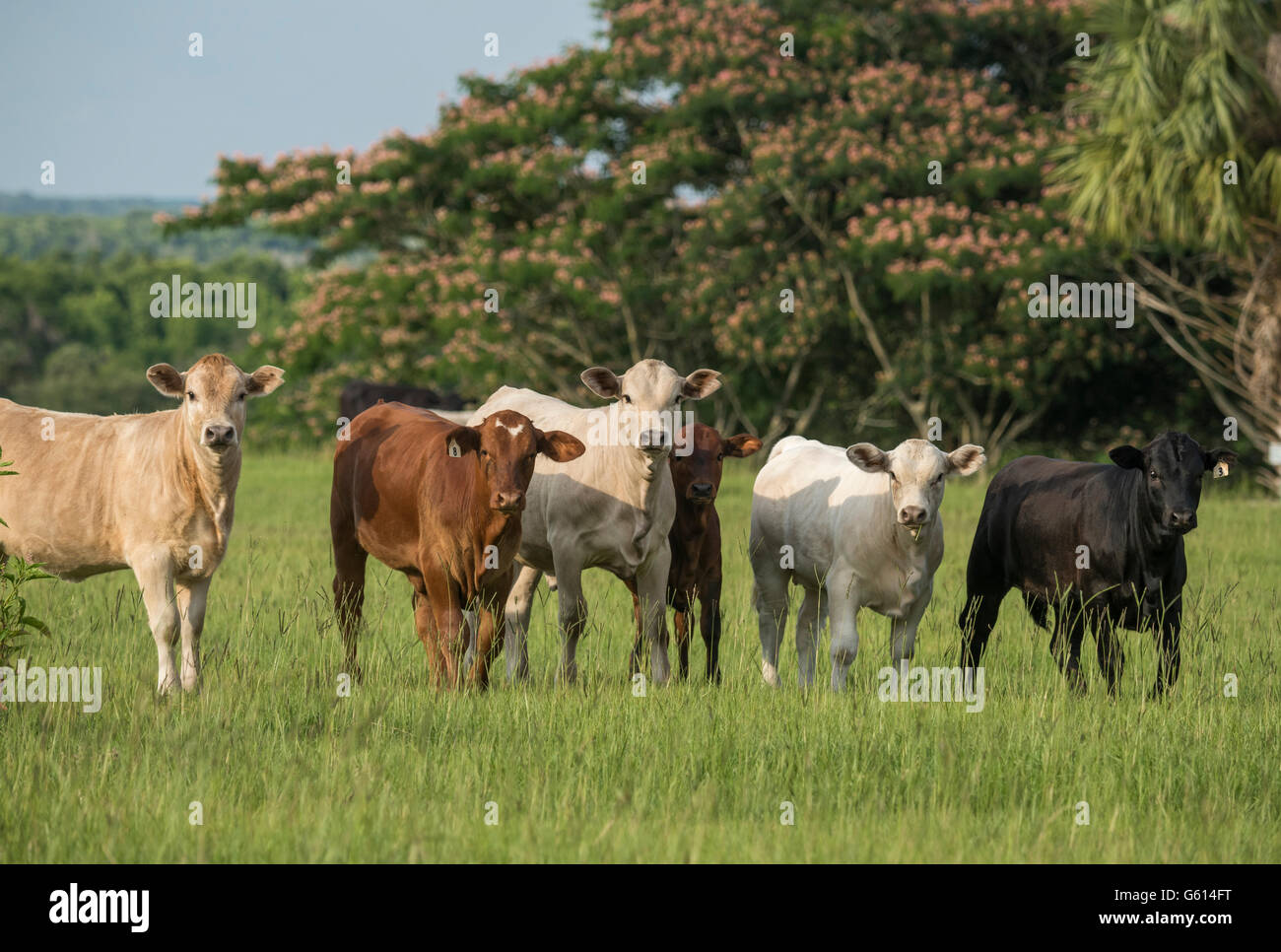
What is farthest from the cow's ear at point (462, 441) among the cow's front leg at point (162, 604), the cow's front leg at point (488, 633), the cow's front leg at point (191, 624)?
the cow's front leg at point (162, 604)

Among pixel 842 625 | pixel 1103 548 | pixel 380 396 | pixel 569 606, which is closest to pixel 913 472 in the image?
pixel 842 625

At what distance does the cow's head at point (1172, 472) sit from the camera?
7246 mm

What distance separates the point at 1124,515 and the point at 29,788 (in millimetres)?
5329

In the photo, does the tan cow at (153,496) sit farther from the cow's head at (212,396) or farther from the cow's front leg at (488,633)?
the cow's front leg at (488,633)

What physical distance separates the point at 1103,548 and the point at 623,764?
3.15 m

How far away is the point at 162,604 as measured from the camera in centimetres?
726

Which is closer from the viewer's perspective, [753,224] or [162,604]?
[162,604]

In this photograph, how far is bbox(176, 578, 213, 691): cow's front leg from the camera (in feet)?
23.7

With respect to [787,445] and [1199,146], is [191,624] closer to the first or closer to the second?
[787,445]

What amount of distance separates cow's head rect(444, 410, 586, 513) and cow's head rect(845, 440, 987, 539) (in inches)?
58.5

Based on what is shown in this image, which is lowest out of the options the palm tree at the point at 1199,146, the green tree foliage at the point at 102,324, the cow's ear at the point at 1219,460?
the cow's ear at the point at 1219,460

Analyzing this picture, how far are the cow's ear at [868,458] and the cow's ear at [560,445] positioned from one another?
1389mm

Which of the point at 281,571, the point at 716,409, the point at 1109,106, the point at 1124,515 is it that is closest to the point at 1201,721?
the point at 1124,515

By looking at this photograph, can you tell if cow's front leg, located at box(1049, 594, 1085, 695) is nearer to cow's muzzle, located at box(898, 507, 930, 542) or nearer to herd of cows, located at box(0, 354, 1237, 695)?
herd of cows, located at box(0, 354, 1237, 695)
